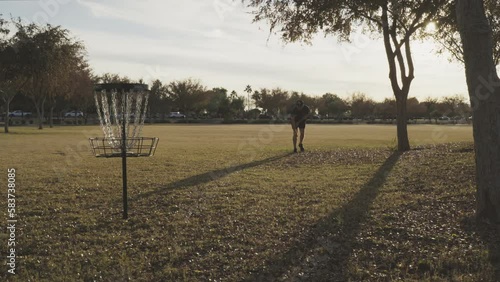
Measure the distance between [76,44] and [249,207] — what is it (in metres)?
40.1

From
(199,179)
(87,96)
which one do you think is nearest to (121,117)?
(199,179)

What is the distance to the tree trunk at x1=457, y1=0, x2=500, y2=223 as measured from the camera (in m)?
6.21

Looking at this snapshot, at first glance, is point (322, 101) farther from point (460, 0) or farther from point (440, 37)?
point (460, 0)

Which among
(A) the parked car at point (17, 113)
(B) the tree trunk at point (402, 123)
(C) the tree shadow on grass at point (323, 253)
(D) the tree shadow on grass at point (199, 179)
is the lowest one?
(C) the tree shadow on grass at point (323, 253)

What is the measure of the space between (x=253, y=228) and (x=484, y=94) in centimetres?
396

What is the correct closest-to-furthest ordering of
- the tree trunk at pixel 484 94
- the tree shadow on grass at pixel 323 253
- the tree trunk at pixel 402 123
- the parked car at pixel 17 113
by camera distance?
the tree shadow on grass at pixel 323 253
the tree trunk at pixel 484 94
the tree trunk at pixel 402 123
the parked car at pixel 17 113

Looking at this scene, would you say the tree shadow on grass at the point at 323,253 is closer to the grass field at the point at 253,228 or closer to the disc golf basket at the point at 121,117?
the grass field at the point at 253,228

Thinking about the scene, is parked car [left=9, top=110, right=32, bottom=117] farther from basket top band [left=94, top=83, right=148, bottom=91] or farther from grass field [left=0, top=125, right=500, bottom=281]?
basket top band [left=94, top=83, right=148, bottom=91]

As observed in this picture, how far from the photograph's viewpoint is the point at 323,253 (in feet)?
18.0

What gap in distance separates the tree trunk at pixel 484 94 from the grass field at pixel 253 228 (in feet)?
1.97

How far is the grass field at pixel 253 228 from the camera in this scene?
496 centimetres

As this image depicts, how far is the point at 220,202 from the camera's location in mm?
8523

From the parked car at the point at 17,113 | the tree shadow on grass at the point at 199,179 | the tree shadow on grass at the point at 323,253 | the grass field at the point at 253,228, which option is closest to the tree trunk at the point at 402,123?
the grass field at the point at 253,228

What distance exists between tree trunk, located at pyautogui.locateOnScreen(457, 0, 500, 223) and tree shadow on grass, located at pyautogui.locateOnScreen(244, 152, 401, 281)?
6.31ft
